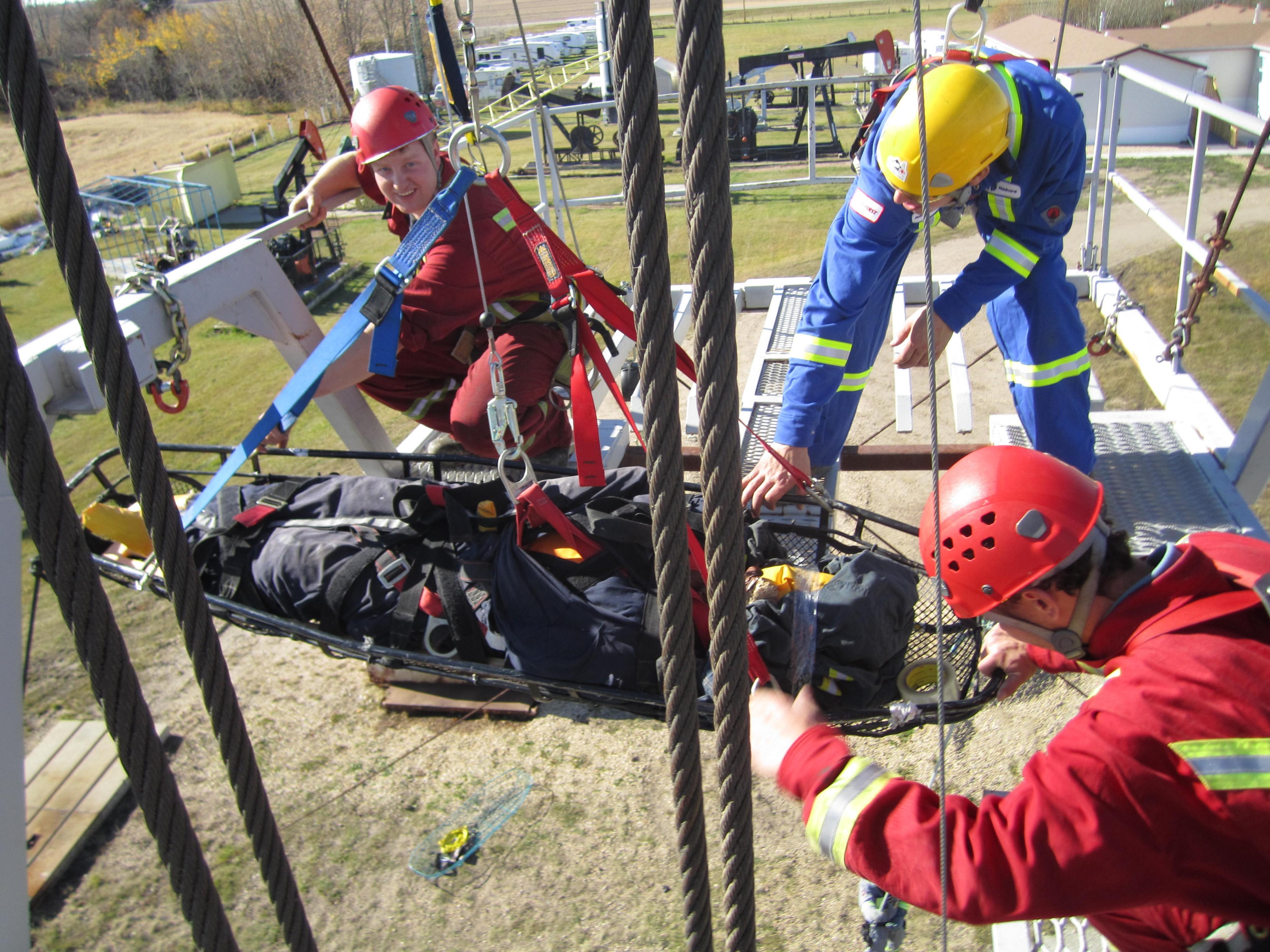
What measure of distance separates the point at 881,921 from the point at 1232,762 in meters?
1.43

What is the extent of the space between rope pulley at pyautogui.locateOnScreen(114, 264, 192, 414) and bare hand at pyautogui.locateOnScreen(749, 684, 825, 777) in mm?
2273

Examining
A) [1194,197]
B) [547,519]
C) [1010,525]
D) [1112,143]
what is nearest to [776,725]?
[1010,525]

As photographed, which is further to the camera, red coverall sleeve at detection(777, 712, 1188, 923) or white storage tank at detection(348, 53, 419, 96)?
white storage tank at detection(348, 53, 419, 96)

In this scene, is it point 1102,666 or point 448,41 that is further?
point 448,41

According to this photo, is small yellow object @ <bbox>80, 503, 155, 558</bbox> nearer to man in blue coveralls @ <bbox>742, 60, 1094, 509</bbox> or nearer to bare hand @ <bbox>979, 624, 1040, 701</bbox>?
man in blue coveralls @ <bbox>742, 60, 1094, 509</bbox>

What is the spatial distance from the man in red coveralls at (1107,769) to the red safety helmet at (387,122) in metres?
2.46

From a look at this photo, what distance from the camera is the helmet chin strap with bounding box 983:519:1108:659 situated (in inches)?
66.0

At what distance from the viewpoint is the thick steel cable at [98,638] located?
1.02m

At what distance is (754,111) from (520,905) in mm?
13512

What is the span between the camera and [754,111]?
45.6ft

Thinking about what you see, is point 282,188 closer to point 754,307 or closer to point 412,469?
point 754,307

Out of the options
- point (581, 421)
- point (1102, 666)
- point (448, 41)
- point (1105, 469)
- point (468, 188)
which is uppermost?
point (448, 41)

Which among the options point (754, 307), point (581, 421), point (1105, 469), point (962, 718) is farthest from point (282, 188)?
point (962, 718)

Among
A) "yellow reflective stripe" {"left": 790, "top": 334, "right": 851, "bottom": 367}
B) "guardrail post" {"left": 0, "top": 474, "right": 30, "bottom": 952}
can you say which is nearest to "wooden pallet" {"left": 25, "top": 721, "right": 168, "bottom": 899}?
"guardrail post" {"left": 0, "top": 474, "right": 30, "bottom": 952}
